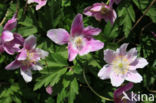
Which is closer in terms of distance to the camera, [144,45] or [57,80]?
[57,80]

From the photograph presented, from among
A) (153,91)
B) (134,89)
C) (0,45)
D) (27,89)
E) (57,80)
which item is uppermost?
(0,45)

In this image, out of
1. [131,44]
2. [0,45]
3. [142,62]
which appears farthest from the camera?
[131,44]

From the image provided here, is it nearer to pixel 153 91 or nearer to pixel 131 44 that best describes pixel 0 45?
pixel 131 44

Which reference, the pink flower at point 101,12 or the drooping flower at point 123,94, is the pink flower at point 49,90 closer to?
the drooping flower at point 123,94

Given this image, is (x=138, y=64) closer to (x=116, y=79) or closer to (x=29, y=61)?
(x=116, y=79)

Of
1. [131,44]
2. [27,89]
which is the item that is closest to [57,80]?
[27,89]

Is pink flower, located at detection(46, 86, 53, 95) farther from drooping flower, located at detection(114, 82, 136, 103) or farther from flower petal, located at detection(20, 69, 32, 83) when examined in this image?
drooping flower, located at detection(114, 82, 136, 103)

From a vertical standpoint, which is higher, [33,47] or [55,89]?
[33,47]

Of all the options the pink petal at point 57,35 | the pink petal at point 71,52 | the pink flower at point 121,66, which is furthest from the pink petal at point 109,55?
the pink petal at point 57,35
